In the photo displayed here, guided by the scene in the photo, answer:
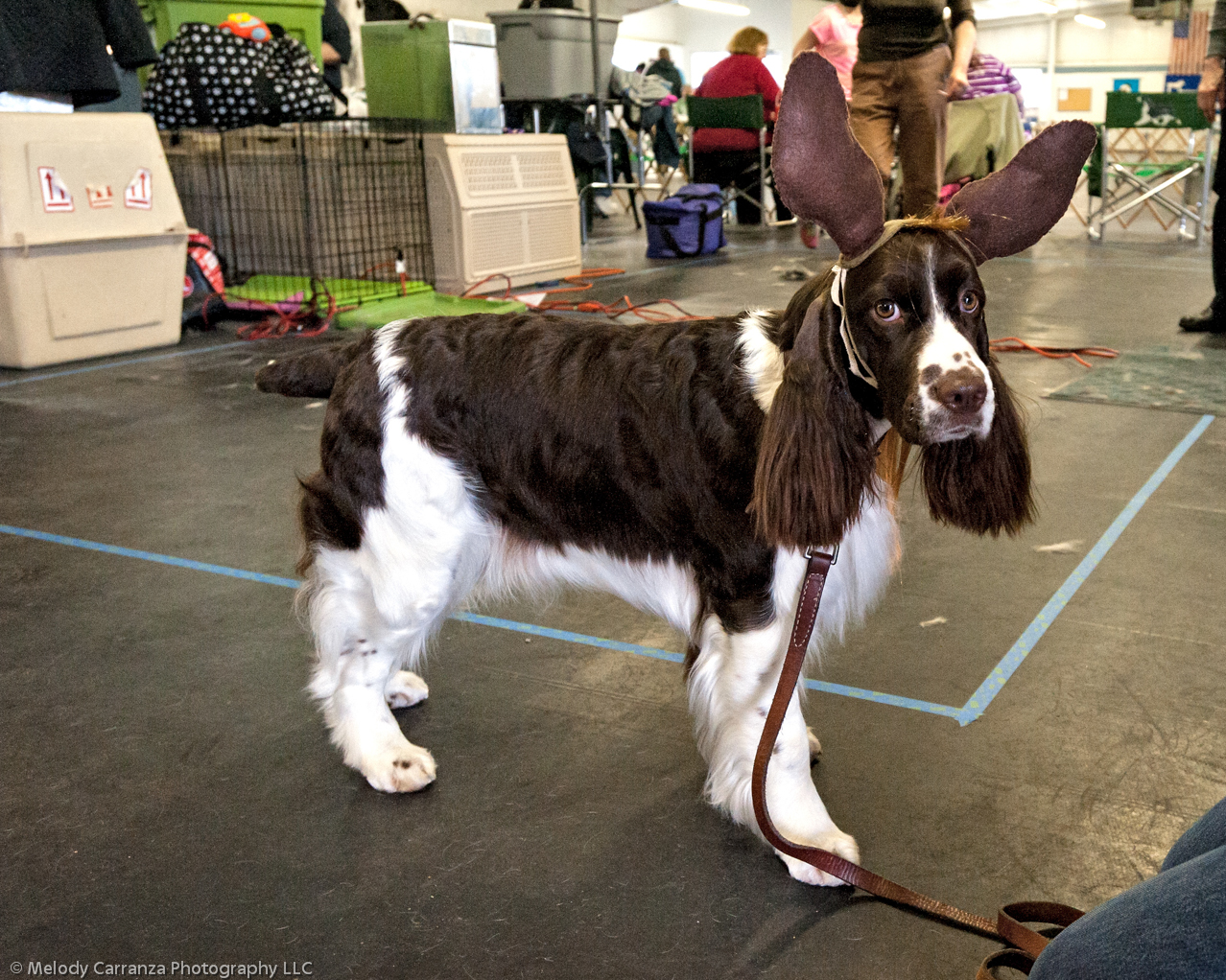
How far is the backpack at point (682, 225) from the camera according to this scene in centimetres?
874

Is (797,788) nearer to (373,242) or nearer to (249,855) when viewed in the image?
(249,855)

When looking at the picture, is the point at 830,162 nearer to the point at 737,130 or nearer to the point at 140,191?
the point at 140,191

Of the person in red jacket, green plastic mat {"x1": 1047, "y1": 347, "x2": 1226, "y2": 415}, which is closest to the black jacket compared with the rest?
green plastic mat {"x1": 1047, "y1": 347, "x2": 1226, "y2": 415}

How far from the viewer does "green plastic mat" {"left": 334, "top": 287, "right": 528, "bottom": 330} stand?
5570 mm

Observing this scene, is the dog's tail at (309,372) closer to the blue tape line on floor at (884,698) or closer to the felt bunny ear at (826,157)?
the felt bunny ear at (826,157)

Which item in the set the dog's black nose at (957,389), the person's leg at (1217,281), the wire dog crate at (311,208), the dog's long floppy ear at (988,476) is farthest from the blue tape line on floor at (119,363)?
the person's leg at (1217,281)

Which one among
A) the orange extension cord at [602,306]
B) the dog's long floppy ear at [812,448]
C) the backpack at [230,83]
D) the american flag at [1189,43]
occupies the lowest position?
the orange extension cord at [602,306]

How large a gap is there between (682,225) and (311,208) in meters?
3.44

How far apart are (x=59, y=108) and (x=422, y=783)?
448 cm

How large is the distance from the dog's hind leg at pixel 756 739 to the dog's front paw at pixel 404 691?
66cm

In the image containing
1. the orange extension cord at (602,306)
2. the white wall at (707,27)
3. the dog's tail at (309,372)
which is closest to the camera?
the dog's tail at (309,372)

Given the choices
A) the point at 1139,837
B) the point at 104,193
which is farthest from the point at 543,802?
the point at 104,193

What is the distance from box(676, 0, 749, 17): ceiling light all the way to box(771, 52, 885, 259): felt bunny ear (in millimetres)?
26941

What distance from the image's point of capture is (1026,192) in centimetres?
149
